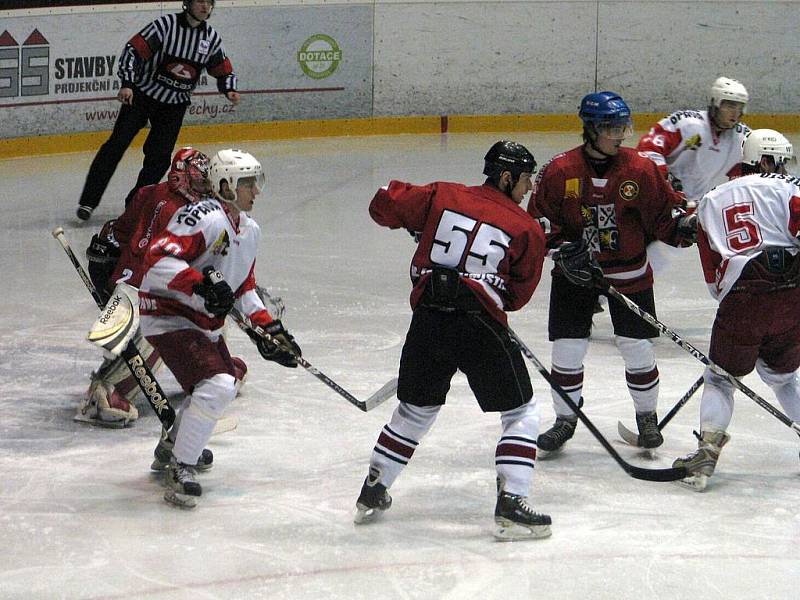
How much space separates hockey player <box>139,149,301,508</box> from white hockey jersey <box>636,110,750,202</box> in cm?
227

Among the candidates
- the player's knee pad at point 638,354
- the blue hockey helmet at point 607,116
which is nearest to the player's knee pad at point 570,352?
the player's knee pad at point 638,354

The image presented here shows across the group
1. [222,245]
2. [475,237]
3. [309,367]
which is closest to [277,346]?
[309,367]

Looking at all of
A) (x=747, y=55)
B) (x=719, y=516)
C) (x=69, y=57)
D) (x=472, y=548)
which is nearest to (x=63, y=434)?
(x=472, y=548)

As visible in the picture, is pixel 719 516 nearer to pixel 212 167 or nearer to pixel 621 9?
pixel 212 167

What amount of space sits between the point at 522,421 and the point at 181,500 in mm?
994

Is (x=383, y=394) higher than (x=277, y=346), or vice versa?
(x=277, y=346)

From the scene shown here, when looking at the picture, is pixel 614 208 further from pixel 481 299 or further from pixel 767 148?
pixel 481 299

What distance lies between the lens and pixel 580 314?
167 inches

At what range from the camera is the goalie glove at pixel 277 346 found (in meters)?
3.85

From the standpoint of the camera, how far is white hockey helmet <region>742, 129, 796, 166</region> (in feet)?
12.9

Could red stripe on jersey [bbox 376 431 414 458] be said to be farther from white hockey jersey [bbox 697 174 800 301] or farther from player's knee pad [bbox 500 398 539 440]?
white hockey jersey [bbox 697 174 800 301]

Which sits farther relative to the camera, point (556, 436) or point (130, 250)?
point (130, 250)

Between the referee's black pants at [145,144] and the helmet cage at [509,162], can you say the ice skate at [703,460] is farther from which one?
the referee's black pants at [145,144]

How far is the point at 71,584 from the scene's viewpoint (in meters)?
3.26
